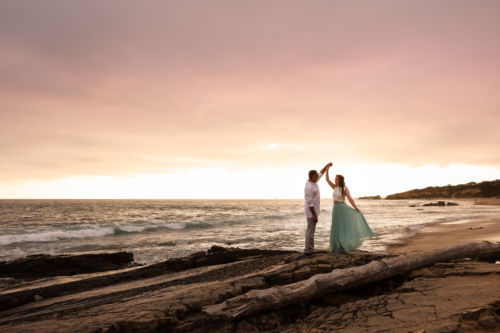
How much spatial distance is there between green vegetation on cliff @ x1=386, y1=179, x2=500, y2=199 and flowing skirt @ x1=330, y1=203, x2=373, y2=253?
9701 centimetres

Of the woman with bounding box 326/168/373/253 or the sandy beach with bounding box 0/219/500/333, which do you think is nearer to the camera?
the sandy beach with bounding box 0/219/500/333

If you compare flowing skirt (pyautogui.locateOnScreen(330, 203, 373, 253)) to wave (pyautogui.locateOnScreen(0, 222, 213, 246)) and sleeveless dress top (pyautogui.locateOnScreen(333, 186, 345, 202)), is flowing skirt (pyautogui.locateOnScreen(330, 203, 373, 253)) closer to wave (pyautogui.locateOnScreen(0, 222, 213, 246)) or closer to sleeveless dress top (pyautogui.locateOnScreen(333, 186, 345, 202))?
sleeveless dress top (pyautogui.locateOnScreen(333, 186, 345, 202))

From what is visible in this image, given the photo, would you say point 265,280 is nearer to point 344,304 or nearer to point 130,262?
point 344,304

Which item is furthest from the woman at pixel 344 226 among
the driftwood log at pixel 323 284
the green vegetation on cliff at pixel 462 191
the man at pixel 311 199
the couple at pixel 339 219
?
the green vegetation on cliff at pixel 462 191

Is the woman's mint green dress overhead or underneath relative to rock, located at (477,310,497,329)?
overhead

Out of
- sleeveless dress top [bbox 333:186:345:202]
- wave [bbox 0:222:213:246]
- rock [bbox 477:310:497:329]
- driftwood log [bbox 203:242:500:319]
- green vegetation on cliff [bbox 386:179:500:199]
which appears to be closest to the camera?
rock [bbox 477:310:497:329]

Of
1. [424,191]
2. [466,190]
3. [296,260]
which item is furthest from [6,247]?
[424,191]

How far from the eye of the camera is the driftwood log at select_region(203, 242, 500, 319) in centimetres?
418

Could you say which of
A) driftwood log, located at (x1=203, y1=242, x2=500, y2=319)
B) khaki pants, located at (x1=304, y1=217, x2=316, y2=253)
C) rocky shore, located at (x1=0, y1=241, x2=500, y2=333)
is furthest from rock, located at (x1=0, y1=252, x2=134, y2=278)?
driftwood log, located at (x1=203, y1=242, x2=500, y2=319)

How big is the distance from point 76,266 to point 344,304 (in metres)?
9.18

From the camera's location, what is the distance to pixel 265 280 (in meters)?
5.54

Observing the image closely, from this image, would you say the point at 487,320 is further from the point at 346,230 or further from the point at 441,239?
the point at 441,239

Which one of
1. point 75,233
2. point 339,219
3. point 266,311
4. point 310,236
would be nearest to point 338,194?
point 339,219

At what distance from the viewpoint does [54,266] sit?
395 inches
